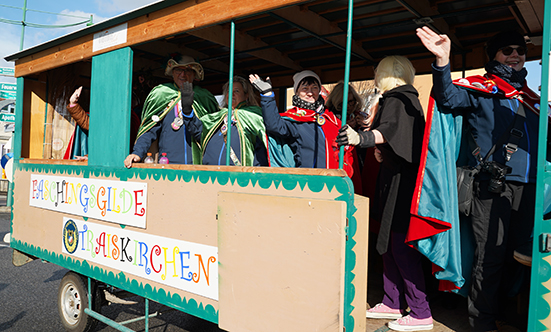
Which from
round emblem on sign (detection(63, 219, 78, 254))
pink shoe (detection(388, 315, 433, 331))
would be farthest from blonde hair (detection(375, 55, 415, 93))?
round emblem on sign (detection(63, 219, 78, 254))

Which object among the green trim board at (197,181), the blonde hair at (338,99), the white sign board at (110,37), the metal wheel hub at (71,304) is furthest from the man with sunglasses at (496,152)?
the metal wheel hub at (71,304)

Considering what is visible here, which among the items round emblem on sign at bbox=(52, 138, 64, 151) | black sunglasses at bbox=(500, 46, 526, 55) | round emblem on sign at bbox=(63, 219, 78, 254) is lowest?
round emblem on sign at bbox=(63, 219, 78, 254)

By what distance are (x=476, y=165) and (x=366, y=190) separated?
1.22m

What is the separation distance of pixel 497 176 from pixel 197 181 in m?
1.66

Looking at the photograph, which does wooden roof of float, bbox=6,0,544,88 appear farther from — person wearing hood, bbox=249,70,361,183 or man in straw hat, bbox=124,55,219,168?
person wearing hood, bbox=249,70,361,183

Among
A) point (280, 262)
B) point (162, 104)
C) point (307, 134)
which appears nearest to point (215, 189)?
point (280, 262)

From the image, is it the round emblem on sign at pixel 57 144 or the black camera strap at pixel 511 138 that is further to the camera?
the round emblem on sign at pixel 57 144

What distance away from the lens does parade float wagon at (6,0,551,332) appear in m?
1.89

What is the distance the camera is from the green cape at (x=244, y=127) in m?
3.18

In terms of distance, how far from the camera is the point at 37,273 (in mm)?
6043

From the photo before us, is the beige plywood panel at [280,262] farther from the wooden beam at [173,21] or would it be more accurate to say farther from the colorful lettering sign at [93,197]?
the wooden beam at [173,21]

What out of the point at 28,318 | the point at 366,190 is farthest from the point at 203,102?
the point at 28,318

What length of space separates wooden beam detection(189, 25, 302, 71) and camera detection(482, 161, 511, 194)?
204cm

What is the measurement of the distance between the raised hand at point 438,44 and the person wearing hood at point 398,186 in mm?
404
